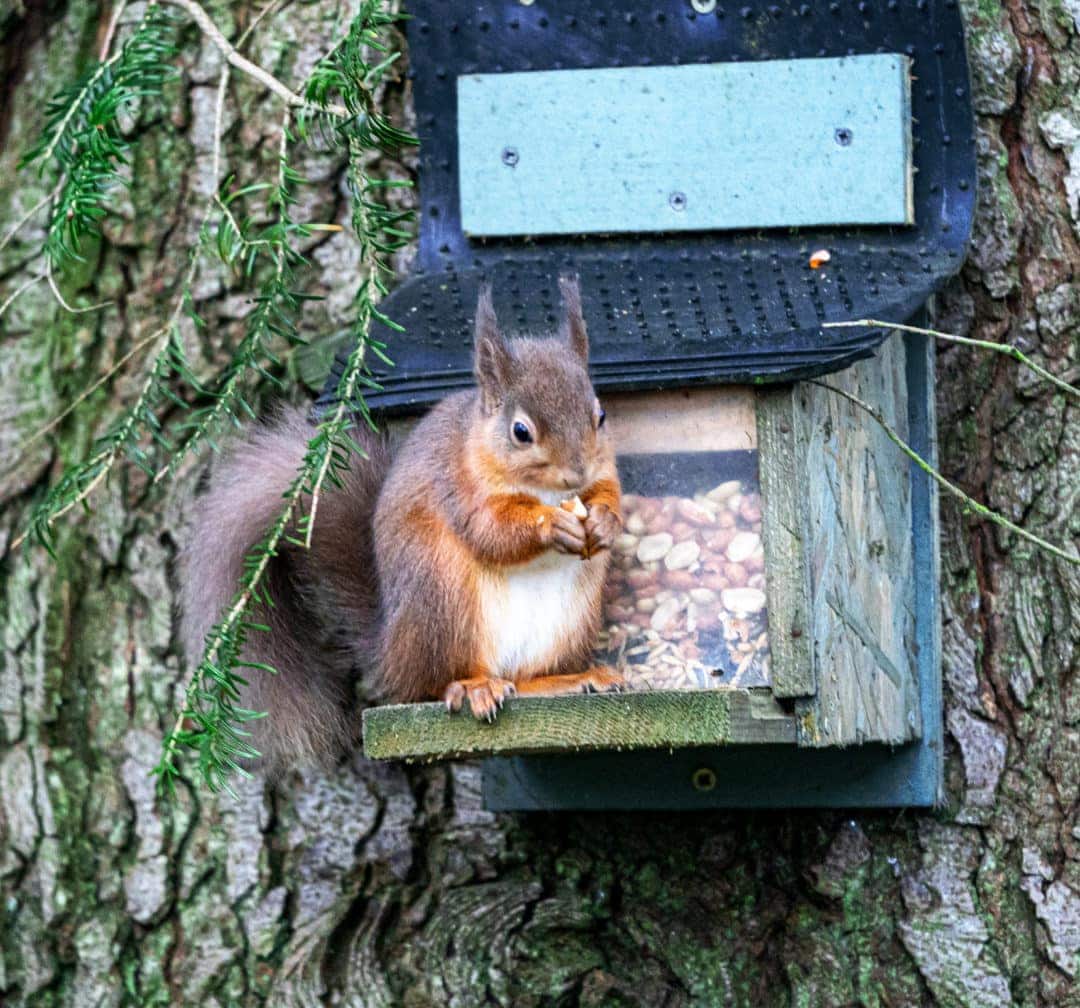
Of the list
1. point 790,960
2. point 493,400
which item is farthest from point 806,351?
point 790,960

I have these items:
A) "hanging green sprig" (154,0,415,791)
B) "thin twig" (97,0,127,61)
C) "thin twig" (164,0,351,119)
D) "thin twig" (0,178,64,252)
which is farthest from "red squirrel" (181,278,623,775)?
"thin twig" (97,0,127,61)

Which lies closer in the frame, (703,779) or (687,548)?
(687,548)

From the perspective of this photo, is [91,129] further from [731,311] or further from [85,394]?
[731,311]

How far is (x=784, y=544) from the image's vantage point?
1.97 m

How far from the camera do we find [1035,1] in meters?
2.47

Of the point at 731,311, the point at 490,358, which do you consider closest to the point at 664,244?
the point at 731,311

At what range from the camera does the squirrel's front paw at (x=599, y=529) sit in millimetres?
1990

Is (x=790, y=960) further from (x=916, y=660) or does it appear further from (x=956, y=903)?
(x=916, y=660)

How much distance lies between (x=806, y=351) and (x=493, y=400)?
1.18 feet

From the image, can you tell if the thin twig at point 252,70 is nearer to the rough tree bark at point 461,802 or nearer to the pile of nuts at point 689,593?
the rough tree bark at point 461,802

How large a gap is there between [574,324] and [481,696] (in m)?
0.43

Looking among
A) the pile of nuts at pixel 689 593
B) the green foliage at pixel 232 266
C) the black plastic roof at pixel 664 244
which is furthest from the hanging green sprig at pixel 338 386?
the pile of nuts at pixel 689 593

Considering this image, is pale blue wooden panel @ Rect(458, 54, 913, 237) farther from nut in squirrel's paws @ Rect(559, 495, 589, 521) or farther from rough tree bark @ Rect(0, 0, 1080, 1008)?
nut in squirrel's paws @ Rect(559, 495, 589, 521)

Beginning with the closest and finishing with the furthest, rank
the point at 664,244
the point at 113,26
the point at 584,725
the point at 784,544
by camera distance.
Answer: the point at 584,725 → the point at 784,544 → the point at 664,244 → the point at 113,26
